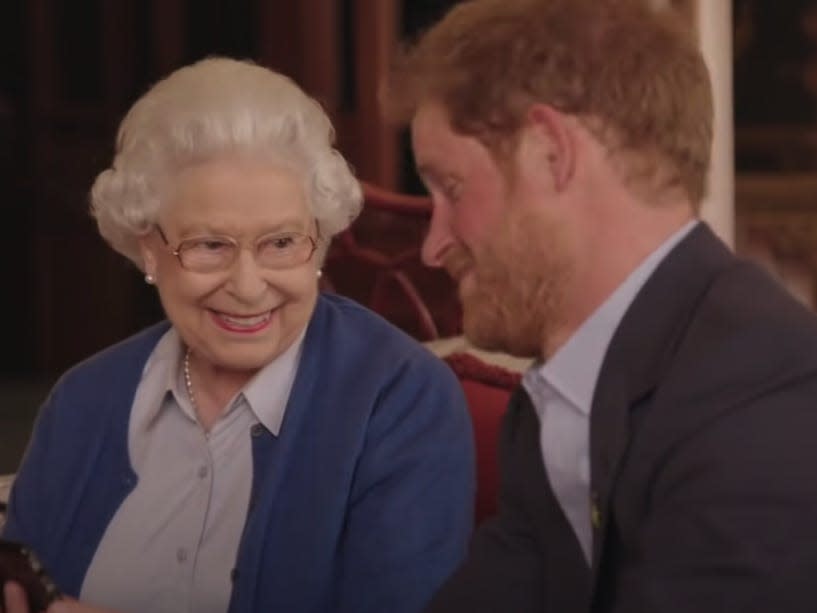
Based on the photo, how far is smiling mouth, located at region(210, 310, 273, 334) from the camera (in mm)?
1956

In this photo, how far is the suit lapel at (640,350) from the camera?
1.23m

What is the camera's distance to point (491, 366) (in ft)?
7.96

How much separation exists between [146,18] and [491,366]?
5.06 m

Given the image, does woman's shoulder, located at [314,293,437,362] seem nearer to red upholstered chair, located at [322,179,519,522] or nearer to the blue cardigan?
the blue cardigan

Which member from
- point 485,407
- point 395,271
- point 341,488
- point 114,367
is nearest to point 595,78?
point 341,488

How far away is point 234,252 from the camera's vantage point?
1943mm

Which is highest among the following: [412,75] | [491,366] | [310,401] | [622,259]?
[412,75]

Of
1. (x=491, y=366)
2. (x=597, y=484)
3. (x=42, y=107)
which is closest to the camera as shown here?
(x=597, y=484)

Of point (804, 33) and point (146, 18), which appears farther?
point (146, 18)

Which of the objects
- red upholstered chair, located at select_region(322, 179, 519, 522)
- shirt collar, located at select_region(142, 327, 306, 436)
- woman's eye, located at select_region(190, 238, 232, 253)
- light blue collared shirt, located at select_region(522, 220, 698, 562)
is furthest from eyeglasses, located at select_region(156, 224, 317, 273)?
light blue collared shirt, located at select_region(522, 220, 698, 562)

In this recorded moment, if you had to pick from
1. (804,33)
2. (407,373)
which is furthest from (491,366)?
(804,33)

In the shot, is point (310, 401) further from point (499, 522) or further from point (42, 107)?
point (42, 107)

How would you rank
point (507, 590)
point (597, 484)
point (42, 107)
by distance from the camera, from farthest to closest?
point (42, 107), point (507, 590), point (597, 484)

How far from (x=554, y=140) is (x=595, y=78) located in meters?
0.06
